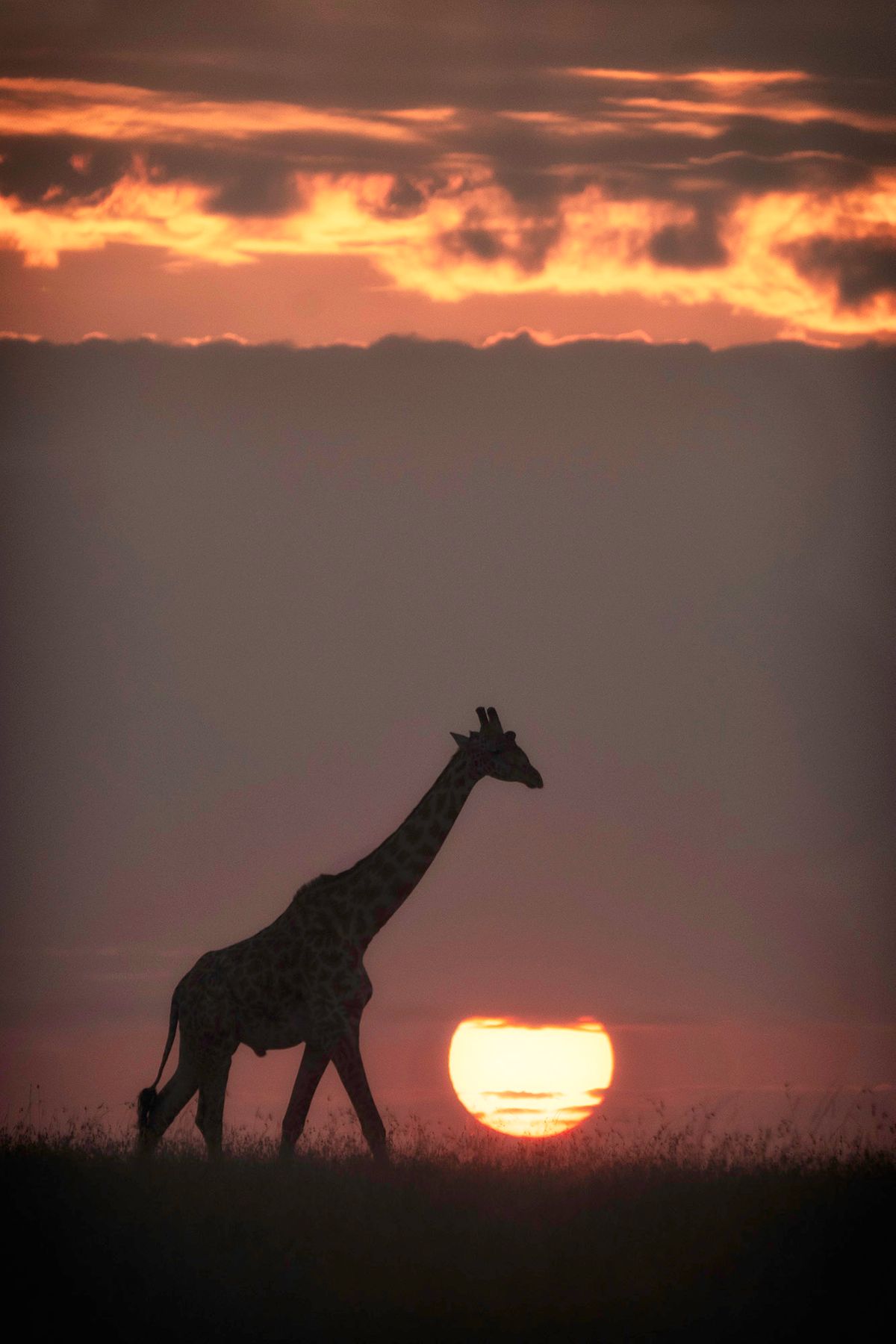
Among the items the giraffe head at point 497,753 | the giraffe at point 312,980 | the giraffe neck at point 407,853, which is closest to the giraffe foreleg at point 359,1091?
the giraffe at point 312,980

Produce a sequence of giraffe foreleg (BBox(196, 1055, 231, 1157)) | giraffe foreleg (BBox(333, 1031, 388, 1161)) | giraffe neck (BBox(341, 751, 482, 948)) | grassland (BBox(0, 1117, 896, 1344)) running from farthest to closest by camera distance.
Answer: giraffe neck (BBox(341, 751, 482, 948)), giraffe foreleg (BBox(196, 1055, 231, 1157)), giraffe foreleg (BBox(333, 1031, 388, 1161)), grassland (BBox(0, 1117, 896, 1344))

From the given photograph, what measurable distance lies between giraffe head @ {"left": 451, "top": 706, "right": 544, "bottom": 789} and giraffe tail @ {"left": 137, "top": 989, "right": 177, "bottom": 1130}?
4.20 meters

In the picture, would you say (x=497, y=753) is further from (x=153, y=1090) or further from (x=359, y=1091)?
(x=153, y=1090)

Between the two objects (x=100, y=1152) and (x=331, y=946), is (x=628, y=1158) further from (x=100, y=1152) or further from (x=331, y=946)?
(x=100, y=1152)

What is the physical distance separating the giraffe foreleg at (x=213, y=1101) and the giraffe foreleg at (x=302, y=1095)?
33.5 inches

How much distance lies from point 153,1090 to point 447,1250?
5844 mm

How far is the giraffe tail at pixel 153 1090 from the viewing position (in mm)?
18734

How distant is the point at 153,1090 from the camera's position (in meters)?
18.8

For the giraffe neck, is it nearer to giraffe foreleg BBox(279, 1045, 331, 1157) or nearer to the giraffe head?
the giraffe head

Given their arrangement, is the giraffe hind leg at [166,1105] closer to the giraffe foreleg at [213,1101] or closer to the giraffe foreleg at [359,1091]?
the giraffe foreleg at [213,1101]

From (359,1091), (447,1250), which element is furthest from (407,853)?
(447,1250)

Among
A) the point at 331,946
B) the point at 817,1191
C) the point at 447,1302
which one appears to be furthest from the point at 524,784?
the point at 447,1302

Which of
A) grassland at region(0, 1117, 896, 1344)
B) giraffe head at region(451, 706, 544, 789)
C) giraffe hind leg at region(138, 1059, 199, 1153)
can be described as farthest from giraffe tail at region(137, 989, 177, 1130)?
giraffe head at region(451, 706, 544, 789)

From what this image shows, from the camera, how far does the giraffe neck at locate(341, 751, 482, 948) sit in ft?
61.2
